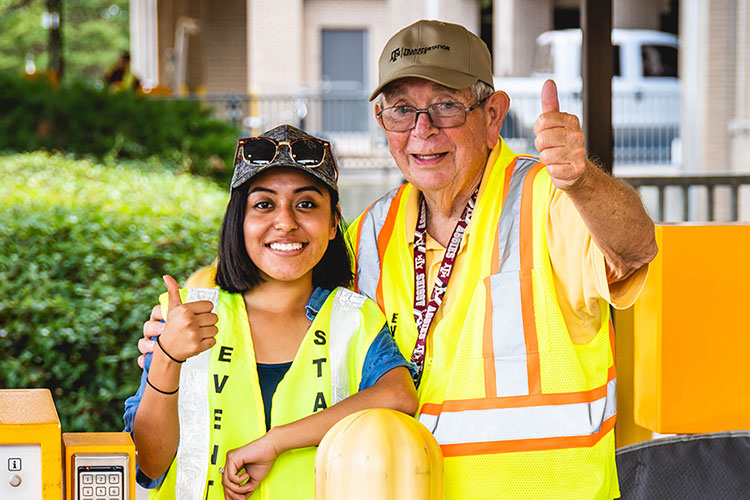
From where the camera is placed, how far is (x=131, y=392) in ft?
17.1

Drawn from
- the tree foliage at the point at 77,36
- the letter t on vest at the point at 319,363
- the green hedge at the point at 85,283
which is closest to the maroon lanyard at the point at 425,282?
the letter t on vest at the point at 319,363

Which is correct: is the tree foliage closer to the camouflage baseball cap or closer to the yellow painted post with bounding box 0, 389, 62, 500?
the camouflage baseball cap

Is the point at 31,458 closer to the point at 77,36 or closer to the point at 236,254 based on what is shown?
the point at 236,254

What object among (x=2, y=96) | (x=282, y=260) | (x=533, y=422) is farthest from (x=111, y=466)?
(x=2, y=96)

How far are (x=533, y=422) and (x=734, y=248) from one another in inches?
32.4

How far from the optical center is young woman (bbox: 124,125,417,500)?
2221mm

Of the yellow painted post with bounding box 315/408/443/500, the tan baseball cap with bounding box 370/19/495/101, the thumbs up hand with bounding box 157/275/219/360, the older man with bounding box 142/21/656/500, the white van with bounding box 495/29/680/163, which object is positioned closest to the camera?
the yellow painted post with bounding box 315/408/443/500

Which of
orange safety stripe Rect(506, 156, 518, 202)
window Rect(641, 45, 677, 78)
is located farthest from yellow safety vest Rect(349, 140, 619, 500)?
window Rect(641, 45, 677, 78)

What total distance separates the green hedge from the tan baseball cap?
303 centimetres

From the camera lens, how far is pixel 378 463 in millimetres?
1192

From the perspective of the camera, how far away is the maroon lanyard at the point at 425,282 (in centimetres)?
260

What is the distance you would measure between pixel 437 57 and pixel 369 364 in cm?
90

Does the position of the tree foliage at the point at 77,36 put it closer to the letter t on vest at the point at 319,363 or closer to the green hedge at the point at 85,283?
the green hedge at the point at 85,283

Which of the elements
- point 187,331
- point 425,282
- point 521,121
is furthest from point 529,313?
point 521,121
